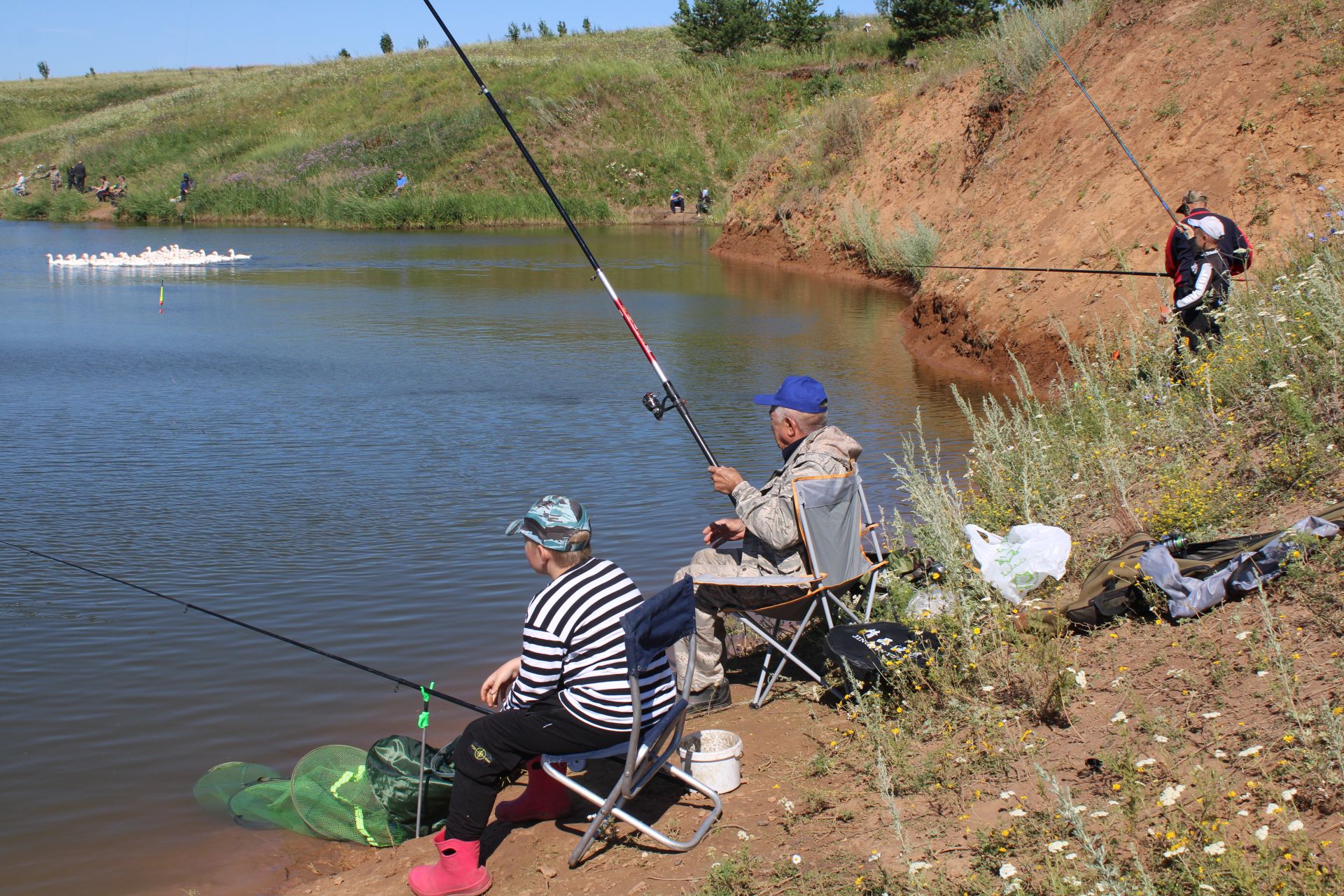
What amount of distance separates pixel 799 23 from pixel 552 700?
6046 centimetres

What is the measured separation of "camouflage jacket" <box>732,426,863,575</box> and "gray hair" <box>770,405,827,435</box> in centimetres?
7

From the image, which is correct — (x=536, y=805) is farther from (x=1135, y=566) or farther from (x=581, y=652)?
(x=1135, y=566)

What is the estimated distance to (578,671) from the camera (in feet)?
14.3

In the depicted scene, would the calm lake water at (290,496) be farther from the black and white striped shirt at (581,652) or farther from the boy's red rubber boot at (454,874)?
the black and white striped shirt at (581,652)

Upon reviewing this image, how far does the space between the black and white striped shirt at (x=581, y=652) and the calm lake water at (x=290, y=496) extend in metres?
1.40

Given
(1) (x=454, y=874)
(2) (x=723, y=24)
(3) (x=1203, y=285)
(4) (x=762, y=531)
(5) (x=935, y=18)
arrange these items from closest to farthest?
(1) (x=454, y=874), (4) (x=762, y=531), (3) (x=1203, y=285), (5) (x=935, y=18), (2) (x=723, y=24)

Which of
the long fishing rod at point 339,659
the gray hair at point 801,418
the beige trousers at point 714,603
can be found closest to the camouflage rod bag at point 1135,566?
the beige trousers at point 714,603

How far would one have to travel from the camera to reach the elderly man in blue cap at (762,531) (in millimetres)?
5477

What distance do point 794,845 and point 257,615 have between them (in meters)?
4.10

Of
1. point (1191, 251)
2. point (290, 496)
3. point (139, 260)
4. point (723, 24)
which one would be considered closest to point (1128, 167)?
point (1191, 251)

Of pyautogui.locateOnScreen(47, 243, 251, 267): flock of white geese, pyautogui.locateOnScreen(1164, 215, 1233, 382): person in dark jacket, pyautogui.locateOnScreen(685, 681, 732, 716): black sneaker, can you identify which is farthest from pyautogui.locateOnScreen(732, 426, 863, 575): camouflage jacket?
pyautogui.locateOnScreen(47, 243, 251, 267): flock of white geese

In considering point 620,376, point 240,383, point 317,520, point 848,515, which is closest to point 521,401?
point 620,376

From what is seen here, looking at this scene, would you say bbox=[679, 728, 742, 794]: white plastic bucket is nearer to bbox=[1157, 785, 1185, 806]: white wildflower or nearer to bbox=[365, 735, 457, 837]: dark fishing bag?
bbox=[365, 735, 457, 837]: dark fishing bag

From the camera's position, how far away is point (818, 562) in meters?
5.44
